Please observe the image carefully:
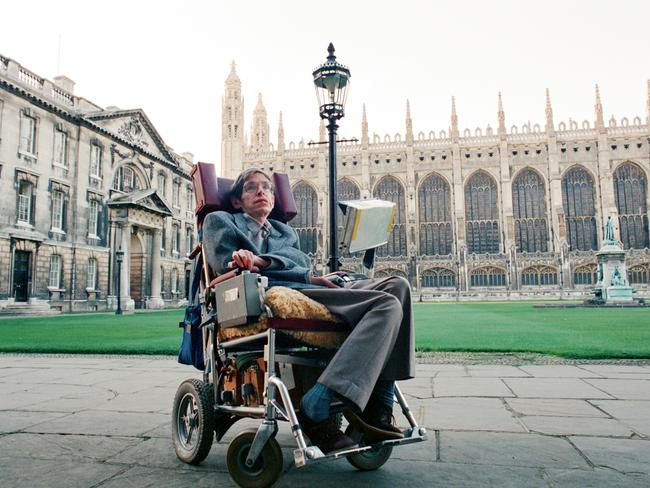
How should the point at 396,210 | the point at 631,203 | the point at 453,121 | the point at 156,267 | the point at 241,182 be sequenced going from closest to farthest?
the point at 241,182 → the point at 156,267 → the point at 631,203 → the point at 453,121 → the point at 396,210

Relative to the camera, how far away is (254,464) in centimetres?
207

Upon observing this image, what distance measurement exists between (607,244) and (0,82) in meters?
26.1

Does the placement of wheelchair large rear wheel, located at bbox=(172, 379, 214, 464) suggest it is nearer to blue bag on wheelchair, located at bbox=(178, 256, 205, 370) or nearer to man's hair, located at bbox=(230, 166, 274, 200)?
blue bag on wheelchair, located at bbox=(178, 256, 205, 370)

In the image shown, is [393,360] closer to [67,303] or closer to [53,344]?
[53,344]

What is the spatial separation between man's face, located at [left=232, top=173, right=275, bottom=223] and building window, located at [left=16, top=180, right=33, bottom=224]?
20.4 meters

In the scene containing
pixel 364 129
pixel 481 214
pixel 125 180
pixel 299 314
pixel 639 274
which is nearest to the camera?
pixel 299 314

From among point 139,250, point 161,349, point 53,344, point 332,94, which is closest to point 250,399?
point 332,94

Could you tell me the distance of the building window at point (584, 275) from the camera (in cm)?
4162

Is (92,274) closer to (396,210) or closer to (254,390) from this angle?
(254,390)

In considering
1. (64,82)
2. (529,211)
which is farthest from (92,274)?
(529,211)

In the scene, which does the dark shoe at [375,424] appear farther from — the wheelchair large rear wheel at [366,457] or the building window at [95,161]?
the building window at [95,161]

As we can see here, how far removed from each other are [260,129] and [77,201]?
38511mm

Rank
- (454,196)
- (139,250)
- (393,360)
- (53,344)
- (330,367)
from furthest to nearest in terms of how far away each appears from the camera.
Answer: (454,196) < (139,250) < (53,344) < (393,360) < (330,367)

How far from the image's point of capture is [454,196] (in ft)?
153
